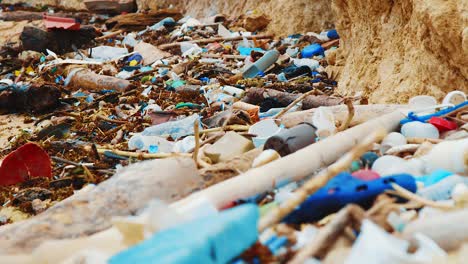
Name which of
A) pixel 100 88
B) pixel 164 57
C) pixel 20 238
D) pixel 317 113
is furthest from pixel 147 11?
pixel 20 238

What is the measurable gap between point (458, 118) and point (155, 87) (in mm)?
4389

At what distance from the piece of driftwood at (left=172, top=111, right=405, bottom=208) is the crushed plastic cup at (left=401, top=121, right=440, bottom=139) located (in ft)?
0.52

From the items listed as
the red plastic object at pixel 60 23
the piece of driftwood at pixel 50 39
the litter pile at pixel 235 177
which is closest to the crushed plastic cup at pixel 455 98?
the litter pile at pixel 235 177

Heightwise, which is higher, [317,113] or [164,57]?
[317,113]

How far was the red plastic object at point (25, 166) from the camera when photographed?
376 centimetres

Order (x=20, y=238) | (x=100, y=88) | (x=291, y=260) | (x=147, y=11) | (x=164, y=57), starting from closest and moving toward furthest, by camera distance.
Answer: (x=291, y=260) → (x=20, y=238) → (x=100, y=88) → (x=164, y=57) → (x=147, y=11)

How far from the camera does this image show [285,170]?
2.24 m

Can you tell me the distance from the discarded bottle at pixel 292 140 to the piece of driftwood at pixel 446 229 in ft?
3.59

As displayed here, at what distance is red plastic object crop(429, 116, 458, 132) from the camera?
2.78 meters

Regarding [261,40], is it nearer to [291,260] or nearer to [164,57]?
[164,57]

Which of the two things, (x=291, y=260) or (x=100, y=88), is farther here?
(x=100, y=88)

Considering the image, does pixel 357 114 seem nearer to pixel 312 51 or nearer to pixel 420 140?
pixel 420 140

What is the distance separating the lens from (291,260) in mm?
1503

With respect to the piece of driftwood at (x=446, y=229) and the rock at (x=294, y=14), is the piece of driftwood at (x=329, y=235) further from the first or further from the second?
the rock at (x=294, y=14)
